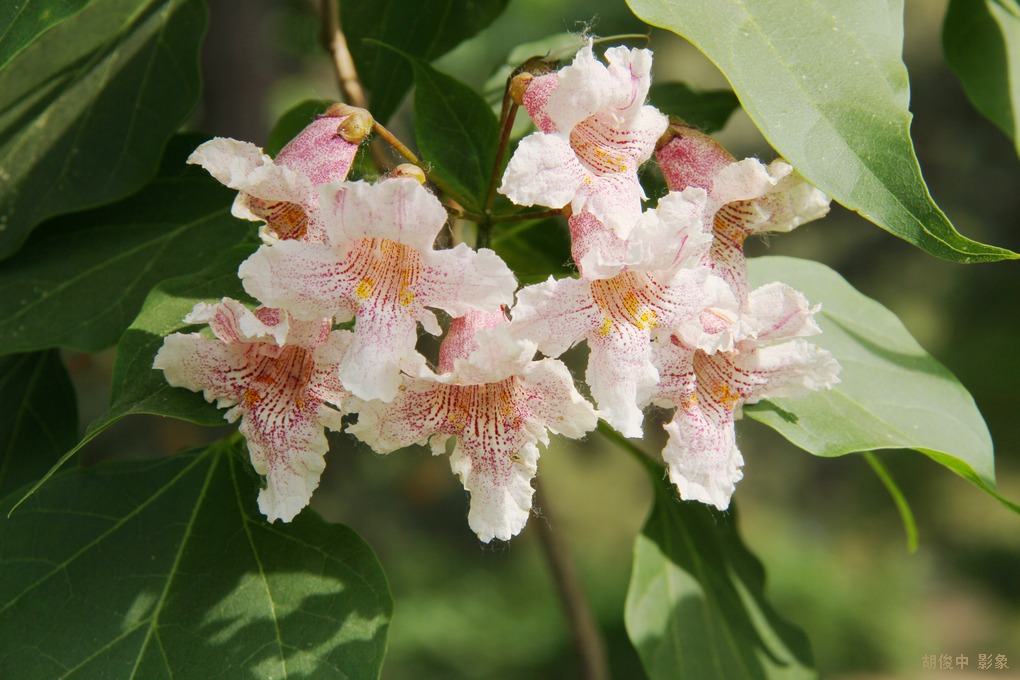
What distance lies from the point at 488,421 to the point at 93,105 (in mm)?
692

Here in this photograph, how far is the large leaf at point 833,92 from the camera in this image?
674 millimetres

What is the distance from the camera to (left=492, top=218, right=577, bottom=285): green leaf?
41.6 inches

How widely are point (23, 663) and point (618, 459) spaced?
22.6 ft

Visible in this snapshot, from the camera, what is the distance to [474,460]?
2.51 feet

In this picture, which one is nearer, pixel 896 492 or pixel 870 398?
pixel 870 398

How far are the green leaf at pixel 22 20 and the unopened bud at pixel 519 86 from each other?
38 cm

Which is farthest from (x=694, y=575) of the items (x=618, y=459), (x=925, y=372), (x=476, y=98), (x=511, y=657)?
(x=618, y=459)

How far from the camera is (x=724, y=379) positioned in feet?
2.76

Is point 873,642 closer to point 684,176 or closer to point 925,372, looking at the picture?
point 925,372

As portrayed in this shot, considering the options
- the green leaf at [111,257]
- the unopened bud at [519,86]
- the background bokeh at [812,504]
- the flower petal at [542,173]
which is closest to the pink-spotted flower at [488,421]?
the flower petal at [542,173]

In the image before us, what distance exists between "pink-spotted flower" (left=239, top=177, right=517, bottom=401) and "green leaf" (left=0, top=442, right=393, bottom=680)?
0.33m

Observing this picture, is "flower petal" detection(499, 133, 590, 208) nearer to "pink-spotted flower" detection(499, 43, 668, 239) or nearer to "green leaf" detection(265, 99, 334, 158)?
"pink-spotted flower" detection(499, 43, 668, 239)

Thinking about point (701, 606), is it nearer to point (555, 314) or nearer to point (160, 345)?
point (555, 314)

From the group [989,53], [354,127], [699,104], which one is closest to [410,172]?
[354,127]
